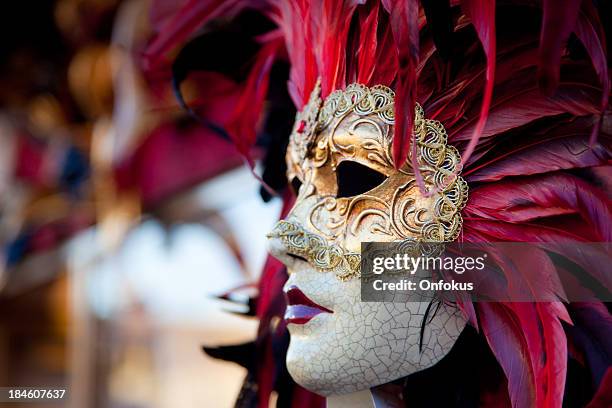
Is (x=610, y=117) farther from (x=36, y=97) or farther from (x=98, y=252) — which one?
(x=36, y=97)

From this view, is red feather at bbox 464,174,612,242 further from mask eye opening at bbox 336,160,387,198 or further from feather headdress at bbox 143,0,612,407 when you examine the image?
mask eye opening at bbox 336,160,387,198

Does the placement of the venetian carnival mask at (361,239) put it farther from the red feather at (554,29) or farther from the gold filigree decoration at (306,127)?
the red feather at (554,29)

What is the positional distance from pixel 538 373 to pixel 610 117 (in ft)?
1.04

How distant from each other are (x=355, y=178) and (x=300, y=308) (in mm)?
168

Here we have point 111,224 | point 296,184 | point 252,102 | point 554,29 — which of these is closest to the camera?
point 554,29

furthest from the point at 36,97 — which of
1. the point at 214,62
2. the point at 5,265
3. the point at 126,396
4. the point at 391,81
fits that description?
the point at 391,81

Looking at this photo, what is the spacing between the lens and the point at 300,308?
1.07 metres

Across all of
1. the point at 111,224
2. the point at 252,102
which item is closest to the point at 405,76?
the point at 252,102

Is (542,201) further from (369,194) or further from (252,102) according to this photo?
(252,102)

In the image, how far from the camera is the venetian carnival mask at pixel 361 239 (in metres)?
1.03

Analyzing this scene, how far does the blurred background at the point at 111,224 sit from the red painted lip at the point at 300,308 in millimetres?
1259

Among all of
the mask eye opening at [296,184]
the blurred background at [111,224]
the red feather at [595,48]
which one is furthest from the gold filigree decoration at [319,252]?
the blurred background at [111,224]

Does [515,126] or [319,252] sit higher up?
[515,126]

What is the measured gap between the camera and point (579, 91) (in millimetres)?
1045
